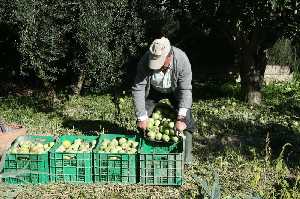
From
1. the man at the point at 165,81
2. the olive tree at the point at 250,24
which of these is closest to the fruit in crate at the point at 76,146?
the man at the point at 165,81

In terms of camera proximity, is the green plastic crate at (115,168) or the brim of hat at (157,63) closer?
the brim of hat at (157,63)

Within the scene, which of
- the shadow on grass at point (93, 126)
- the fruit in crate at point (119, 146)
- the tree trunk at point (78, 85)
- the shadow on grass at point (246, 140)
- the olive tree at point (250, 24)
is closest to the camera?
the fruit in crate at point (119, 146)

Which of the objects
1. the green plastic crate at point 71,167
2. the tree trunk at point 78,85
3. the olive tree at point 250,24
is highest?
the olive tree at point 250,24

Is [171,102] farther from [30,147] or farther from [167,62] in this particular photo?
[30,147]

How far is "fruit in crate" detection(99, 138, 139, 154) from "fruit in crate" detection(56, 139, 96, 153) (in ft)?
0.55

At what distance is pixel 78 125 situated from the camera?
8.41m

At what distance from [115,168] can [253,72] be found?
14.7ft

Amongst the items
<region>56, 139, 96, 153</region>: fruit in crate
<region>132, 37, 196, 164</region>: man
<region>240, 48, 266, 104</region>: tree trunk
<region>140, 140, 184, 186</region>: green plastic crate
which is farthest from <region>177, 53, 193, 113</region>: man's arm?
<region>240, 48, 266, 104</region>: tree trunk

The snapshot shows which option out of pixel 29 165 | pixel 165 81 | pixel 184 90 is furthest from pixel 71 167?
pixel 184 90

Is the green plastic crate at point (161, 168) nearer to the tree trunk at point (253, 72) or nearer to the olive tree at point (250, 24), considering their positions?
the olive tree at point (250, 24)

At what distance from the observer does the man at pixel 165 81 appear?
5891mm

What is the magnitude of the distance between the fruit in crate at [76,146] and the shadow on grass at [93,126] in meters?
1.36

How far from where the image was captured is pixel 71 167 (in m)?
6.12

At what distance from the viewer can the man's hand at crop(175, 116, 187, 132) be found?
614 cm
